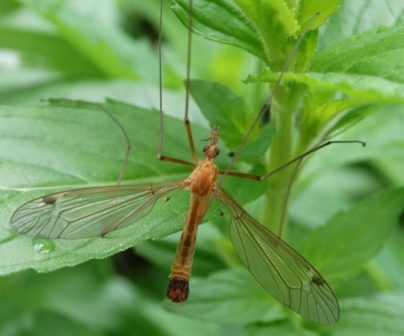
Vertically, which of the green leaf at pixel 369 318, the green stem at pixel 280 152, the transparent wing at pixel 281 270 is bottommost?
the green leaf at pixel 369 318

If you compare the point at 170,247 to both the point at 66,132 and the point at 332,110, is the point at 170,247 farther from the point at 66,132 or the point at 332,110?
the point at 332,110

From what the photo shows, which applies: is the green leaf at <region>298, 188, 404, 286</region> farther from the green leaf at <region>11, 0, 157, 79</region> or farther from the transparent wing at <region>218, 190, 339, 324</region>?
the green leaf at <region>11, 0, 157, 79</region>

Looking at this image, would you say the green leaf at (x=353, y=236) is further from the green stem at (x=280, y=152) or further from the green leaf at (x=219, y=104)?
the green leaf at (x=219, y=104)

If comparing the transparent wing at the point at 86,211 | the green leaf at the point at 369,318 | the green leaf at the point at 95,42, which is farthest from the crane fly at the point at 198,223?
the green leaf at the point at 95,42

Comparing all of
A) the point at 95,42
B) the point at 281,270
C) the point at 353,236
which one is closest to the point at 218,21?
the point at 281,270

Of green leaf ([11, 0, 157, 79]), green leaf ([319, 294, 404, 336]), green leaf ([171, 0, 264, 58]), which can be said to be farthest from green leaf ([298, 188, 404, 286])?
green leaf ([11, 0, 157, 79])

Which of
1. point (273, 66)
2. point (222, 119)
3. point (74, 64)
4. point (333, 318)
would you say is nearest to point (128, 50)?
point (74, 64)

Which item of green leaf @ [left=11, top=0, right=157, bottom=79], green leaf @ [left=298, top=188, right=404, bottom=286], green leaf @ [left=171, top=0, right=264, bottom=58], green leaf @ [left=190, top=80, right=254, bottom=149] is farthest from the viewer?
green leaf @ [left=11, top=0, right=157, bottom=79]

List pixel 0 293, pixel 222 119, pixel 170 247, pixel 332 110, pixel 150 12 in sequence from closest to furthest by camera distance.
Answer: pixel 332 110, pixel 222 119, pixel 170 247, pixel 0 293, pixel 150 12
